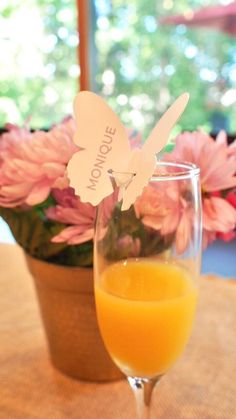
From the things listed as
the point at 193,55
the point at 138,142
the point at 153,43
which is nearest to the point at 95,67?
the point at 153,43

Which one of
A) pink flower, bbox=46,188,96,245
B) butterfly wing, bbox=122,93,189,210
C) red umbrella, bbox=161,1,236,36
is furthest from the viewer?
red umbrella, bbox=161,1,236,36

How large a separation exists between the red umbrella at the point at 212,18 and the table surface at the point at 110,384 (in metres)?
2.98

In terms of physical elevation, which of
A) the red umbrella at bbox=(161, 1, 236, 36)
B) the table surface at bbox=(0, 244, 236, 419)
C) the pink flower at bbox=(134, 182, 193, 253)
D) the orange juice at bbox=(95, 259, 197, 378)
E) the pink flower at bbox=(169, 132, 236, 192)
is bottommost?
the table surface at bbox=(0, 244, 236, 419)

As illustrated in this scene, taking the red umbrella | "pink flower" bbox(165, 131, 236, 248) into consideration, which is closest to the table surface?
"pink flower" bbox(165, 131, 236, 248)

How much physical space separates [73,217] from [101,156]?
4.8 inches

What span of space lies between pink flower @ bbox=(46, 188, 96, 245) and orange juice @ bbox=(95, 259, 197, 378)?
73mm

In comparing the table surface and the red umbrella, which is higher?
the red umbrella

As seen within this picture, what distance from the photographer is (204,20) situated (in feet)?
11.7

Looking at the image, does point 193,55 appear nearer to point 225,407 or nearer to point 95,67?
point 95,67

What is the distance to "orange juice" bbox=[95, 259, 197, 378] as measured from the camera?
1.90 ft

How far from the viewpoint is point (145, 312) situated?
0.58 meters

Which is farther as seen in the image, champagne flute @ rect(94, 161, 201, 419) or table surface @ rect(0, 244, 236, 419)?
table surface @ rect(0, 244, 236, 419)

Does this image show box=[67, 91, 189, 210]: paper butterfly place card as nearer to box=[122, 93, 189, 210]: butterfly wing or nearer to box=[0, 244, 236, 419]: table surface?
box=[122, 93, 189, 210]: butterfly wing

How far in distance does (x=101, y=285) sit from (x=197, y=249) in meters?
0.12
